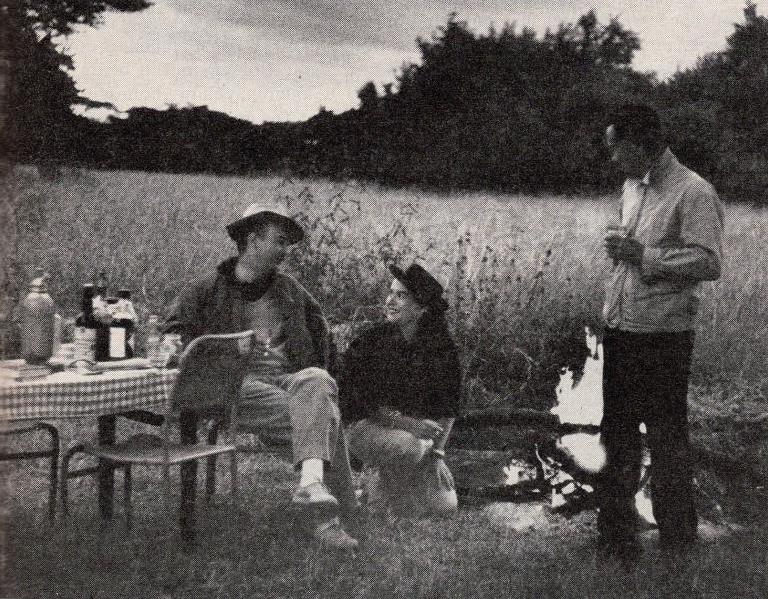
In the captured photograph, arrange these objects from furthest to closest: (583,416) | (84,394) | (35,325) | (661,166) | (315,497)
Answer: (583,416) < (661,166) < (315,497) < (35,325) < (84,394)

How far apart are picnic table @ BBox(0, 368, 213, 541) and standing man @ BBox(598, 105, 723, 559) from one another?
1840mm

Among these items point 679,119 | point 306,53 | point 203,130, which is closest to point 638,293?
point 679,119

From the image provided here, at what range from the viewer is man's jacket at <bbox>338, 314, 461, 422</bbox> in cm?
452

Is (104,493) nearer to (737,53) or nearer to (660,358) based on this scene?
(660,358)

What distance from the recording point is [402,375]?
452cm

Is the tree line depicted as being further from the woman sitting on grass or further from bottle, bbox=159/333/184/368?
bottle, bbox=159/333/184/368

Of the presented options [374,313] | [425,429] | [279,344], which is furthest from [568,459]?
[279,344]

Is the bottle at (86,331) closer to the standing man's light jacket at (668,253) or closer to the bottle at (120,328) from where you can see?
the bottle at (120,328)

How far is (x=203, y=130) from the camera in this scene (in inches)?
189

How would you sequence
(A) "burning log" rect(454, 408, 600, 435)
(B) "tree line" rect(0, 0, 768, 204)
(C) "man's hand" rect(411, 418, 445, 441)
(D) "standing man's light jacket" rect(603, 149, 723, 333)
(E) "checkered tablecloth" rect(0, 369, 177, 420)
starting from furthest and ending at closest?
1. (A) "burning log" rect(454, 408, 600, 435)
2. (B) "tree line" rect(0, 0, 768, 204)
3. (C) "man's hand" rect(411, 418, 445, 441)
4. (D) "standing man's light jacket" rect(603, 149, 723, 333)
5. (E) "checkered tablecloth" rect(0, 369, 177, 420)

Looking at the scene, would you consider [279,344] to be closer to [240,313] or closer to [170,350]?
[240,313]

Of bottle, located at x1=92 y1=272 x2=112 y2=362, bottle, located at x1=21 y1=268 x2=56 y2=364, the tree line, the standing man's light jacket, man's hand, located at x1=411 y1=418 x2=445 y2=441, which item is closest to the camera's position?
bottle, located at x1=21 y1=268 x2=56 y2=364

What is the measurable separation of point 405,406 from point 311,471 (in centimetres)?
79

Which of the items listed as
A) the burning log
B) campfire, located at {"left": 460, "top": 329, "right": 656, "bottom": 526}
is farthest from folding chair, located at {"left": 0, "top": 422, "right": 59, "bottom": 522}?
the burning log
